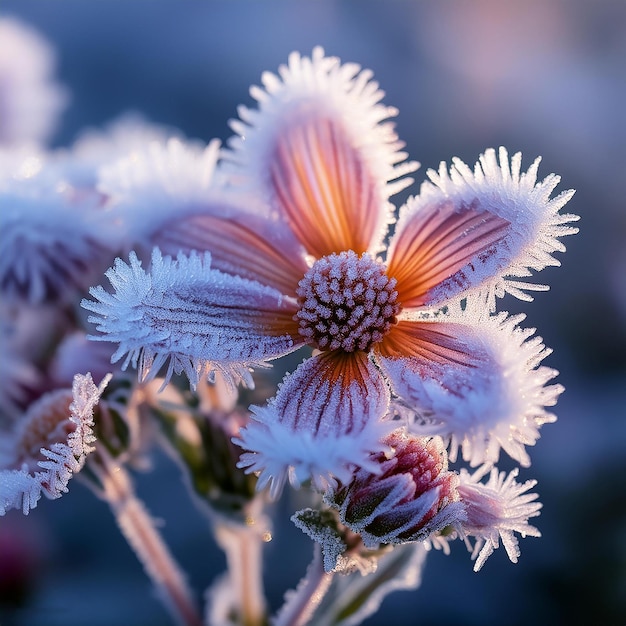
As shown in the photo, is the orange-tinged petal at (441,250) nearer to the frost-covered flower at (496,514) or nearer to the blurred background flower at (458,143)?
the frost-covered flower at (496,514)

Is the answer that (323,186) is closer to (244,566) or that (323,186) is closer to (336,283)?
(336,283)

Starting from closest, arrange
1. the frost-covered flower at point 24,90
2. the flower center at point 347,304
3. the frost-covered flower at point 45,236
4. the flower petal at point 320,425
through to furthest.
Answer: the flower petal at point 320,425 → the flower center at point 347,304 → the frost-covered flower at point 45,236 → the frost-covered flower at point 24,90

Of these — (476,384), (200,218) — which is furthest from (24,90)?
(476,384)

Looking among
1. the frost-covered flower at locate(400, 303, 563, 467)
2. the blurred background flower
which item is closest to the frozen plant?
the frost-covered flower at locate(400, 303, 563, 467)

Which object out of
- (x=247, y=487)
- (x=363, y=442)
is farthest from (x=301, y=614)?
(x=363, y=442)

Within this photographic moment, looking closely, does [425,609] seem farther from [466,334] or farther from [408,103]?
[408,103]

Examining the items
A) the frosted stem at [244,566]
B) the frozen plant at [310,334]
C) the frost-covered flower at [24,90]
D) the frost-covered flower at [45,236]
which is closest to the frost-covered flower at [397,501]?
the frozen plant at [310,334]
